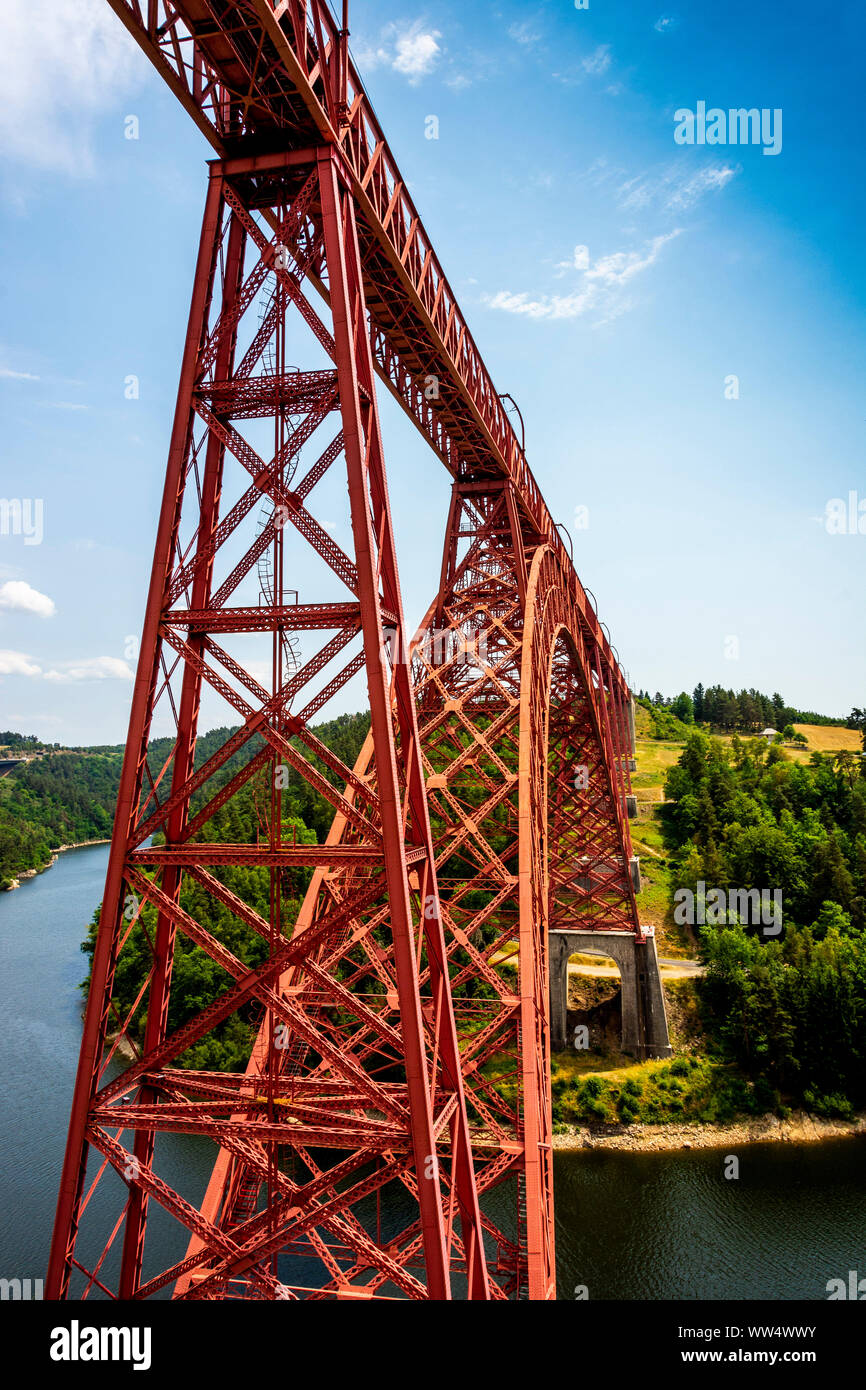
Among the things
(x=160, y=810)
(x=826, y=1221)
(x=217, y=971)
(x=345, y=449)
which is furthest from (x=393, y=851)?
(x=217, y=971)

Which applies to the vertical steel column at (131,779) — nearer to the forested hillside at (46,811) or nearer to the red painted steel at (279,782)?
the red painted steel at (279,782)

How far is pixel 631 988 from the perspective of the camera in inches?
1328

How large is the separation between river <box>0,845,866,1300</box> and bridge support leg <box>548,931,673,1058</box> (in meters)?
5.32

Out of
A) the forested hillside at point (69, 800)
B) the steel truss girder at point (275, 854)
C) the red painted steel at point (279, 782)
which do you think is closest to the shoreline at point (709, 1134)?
the red painted steel at point (279, 782)

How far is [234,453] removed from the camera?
26.0ft

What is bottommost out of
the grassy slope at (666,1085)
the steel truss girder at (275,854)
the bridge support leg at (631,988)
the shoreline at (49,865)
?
the grassy slope at (666,1085)

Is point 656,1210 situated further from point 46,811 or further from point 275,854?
point 46,811

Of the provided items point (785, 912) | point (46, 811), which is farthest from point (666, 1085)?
point (46, 811)

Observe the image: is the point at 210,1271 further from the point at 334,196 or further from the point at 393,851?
the point at 334,196

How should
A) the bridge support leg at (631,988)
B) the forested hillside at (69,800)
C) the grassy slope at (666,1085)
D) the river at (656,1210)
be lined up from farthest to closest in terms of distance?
the forested hillside at (69,800) → the bridge support leg at (631,988) → the grassy slope at (666,1085) → the river at (656,1210)

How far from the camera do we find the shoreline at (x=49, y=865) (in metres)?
81.4

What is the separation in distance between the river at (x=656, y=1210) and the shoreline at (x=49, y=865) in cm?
5135

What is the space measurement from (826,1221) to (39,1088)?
97.3 ft

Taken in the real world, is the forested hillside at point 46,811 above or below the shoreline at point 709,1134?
above
